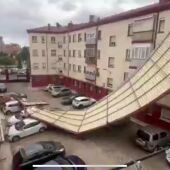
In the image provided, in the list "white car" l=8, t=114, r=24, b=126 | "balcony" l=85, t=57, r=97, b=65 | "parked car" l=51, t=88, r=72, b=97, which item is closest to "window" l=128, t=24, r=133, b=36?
"balcony" l=85, t=57, r=97, b=65

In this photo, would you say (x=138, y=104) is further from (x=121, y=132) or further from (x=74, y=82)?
(x=74, y=82)

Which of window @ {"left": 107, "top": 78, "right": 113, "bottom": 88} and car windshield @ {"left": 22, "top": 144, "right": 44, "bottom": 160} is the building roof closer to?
window @ {"left": 107, "top": 78, "right": 113, "bottom": 88}

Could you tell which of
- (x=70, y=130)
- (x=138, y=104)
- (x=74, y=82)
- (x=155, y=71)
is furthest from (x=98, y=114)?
(x=74, y=82)

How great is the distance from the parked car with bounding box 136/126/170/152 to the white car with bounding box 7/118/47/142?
812 cm

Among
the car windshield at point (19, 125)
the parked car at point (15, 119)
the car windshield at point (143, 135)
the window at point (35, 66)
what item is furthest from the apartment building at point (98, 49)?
the car windshield at point (19, 125)

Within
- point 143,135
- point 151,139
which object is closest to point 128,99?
point 143,135

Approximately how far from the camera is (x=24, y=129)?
16.8 m

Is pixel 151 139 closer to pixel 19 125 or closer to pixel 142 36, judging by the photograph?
pixel 142 36

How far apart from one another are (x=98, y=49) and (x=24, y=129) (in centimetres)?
1510

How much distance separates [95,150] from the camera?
577 inches

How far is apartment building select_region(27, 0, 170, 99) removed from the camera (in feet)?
61.1

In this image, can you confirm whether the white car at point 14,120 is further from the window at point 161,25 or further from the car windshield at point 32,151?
the window at point 161,25

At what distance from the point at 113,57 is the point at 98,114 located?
32.2 feet

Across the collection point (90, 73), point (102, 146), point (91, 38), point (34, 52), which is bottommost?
point (102, 146)
